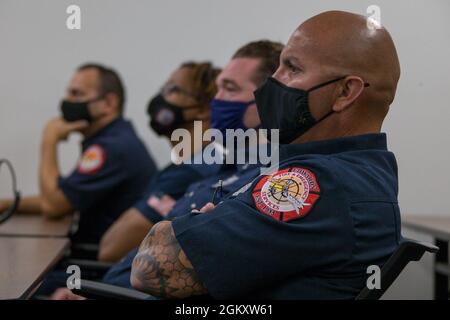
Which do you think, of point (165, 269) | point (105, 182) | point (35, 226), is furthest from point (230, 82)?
point (35, 226)

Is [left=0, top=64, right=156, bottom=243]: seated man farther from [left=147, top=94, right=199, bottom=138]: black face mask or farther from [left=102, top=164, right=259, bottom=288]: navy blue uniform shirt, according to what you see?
[left=102, top=164, right=259, bottom=288]: navy blue uniform shirt

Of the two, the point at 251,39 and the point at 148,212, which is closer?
the point at 251,39

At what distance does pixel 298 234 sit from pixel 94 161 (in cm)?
158

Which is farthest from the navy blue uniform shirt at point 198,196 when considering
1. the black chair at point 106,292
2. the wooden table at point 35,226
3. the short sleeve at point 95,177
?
the short sleeve at point 95,177

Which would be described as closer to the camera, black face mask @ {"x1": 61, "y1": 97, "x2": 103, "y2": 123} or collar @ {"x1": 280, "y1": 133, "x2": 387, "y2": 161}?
collar @ {"x1": 280, "y1": 133, "x2": 387, "y2": 161}

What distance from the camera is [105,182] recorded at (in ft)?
7.51

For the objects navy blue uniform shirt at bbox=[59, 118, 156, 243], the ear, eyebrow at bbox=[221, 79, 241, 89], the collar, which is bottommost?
navy blue uniform shirt at bbox=[59, 118, 156, 243]

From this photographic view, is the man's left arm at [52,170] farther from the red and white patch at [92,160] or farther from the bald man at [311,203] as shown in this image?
the bald man at [311,203]

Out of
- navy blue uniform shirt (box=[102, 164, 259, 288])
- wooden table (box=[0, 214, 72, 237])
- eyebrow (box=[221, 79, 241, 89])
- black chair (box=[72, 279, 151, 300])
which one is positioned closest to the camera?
black chair (box=[72, 279, 151, 300])

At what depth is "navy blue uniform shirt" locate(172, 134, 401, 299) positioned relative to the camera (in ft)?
2.95

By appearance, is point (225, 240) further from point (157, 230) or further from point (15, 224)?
point (15, 224)

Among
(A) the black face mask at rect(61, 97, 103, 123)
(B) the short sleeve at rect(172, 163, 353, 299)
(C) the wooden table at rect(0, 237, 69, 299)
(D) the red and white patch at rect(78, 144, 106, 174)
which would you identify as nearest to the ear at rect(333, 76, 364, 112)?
(B) the short sleeve at rect(172, 163, 353, 299)

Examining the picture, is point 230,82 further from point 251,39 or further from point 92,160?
point 92,160

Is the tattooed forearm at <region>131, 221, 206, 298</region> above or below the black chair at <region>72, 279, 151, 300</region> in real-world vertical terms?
above
